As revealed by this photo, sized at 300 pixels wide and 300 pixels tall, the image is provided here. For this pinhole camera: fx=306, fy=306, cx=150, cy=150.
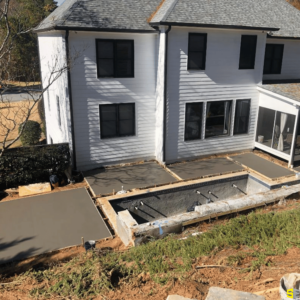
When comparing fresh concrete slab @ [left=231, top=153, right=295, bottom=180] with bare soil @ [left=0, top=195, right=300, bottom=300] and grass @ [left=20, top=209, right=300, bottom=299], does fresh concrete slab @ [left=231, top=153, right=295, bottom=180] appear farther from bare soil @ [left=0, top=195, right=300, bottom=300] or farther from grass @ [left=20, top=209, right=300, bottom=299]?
bare soil @ [left=0, top=195, right=300, bottom=300]

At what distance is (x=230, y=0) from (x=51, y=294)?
1373 centimetres

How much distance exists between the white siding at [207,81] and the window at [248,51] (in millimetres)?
194

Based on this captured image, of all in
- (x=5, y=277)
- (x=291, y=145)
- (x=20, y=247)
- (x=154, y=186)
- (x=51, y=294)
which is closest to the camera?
(x=51, y=294)

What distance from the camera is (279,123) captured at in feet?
45.3

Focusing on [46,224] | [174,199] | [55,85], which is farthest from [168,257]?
→ [55,85]

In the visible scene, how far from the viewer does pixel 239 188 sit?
1295 cm

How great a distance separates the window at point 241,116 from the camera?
569 inches

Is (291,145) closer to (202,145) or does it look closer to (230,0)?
(202,145)

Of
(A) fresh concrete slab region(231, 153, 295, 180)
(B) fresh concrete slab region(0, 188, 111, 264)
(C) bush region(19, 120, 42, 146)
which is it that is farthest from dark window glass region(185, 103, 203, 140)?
(C) bush region(19, 120, 42, 146)

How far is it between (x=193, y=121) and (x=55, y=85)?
6435mm

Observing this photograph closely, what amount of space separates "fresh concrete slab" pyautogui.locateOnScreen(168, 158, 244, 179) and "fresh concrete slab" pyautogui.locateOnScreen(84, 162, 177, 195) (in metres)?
0.59

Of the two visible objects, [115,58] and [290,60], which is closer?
[115,58]

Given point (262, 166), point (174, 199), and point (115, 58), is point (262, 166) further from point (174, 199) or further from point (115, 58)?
point (115, 58)

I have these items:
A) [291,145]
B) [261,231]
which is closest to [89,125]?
[261,231]
